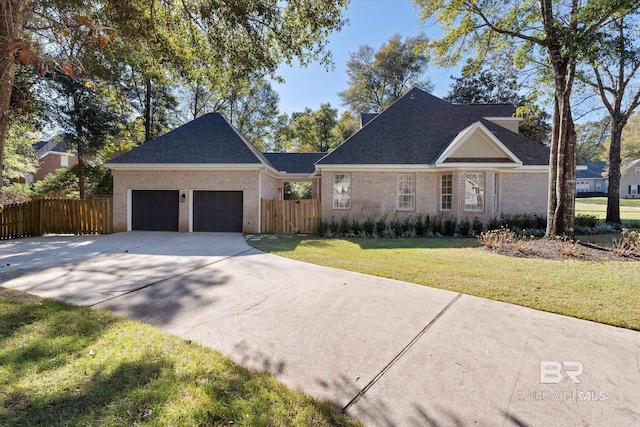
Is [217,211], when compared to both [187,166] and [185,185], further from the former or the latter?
[187,166]

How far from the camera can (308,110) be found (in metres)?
36.7

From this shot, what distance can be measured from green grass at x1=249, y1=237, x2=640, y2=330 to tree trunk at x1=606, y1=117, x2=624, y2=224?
1293 centimetres

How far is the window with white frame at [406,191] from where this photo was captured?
51.0 feet

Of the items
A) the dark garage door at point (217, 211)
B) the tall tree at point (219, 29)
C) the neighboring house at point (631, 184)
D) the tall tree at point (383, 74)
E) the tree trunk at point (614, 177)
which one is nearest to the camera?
the tall tree at point (219, 29)

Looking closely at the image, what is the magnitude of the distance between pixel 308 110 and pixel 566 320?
35.8 meters

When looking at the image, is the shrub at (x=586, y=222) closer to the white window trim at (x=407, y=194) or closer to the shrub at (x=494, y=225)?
the shrub at (x=494, y=225)

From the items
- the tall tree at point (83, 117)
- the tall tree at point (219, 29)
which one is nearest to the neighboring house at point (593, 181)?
the tall tree at point (219, 29)

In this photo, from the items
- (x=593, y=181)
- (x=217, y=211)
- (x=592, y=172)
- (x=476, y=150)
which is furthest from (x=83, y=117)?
(x=593, y=181)

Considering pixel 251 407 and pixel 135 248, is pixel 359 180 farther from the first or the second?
pixel 251 407

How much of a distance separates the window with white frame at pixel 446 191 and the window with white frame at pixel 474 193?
717 millimetres

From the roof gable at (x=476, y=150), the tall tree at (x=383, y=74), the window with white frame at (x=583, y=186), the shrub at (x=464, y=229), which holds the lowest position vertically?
the shrub at (x=464, y=229)

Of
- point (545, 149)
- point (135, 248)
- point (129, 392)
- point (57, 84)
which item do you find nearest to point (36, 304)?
point (129, 392)

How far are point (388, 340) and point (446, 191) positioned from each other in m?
13.2

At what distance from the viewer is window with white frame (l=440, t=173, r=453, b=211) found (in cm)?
1514
